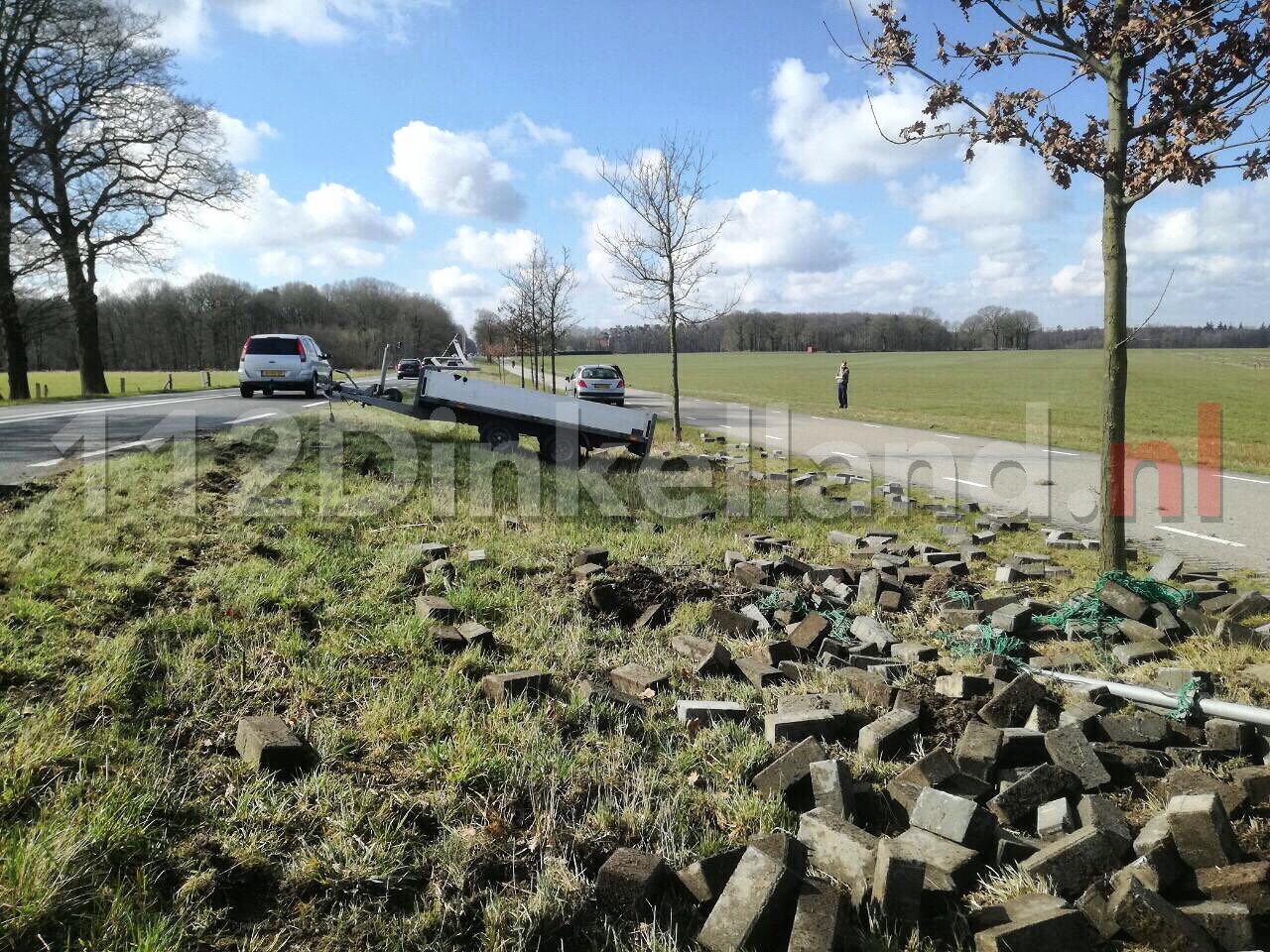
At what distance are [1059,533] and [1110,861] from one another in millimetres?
6802

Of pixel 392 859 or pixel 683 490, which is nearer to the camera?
pixel 392 859

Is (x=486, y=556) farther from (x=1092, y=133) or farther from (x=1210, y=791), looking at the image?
(x=1092, y=133)

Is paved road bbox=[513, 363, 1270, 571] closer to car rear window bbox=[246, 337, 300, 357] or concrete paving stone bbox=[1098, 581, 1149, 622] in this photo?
concrete paving stone bbox=[1098, 581, 1149, 622]

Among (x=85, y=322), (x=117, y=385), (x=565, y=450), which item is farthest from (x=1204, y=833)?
(x=117, y=385)

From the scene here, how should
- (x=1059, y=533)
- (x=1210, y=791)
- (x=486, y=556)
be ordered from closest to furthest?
(x=1210, y=791) → (x=486, y=556) → (x=1059, y=533)

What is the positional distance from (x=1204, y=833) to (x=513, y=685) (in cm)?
319

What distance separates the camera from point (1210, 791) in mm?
3193

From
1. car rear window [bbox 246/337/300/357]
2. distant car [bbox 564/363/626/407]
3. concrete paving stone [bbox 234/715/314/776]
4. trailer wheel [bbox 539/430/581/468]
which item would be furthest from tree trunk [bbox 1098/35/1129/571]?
distant car [bbox 564/363/626/407]

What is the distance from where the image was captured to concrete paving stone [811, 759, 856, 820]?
11.0 ft

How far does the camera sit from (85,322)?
28453mm

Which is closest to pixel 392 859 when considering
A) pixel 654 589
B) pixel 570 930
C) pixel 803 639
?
pixel 570 930

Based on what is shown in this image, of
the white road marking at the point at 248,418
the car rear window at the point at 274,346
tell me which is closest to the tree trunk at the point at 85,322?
the car rear window at the point at 274,346

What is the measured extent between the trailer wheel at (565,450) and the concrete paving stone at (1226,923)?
34.4 feet

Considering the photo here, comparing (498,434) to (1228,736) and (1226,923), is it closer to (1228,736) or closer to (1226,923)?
(1228,736)
